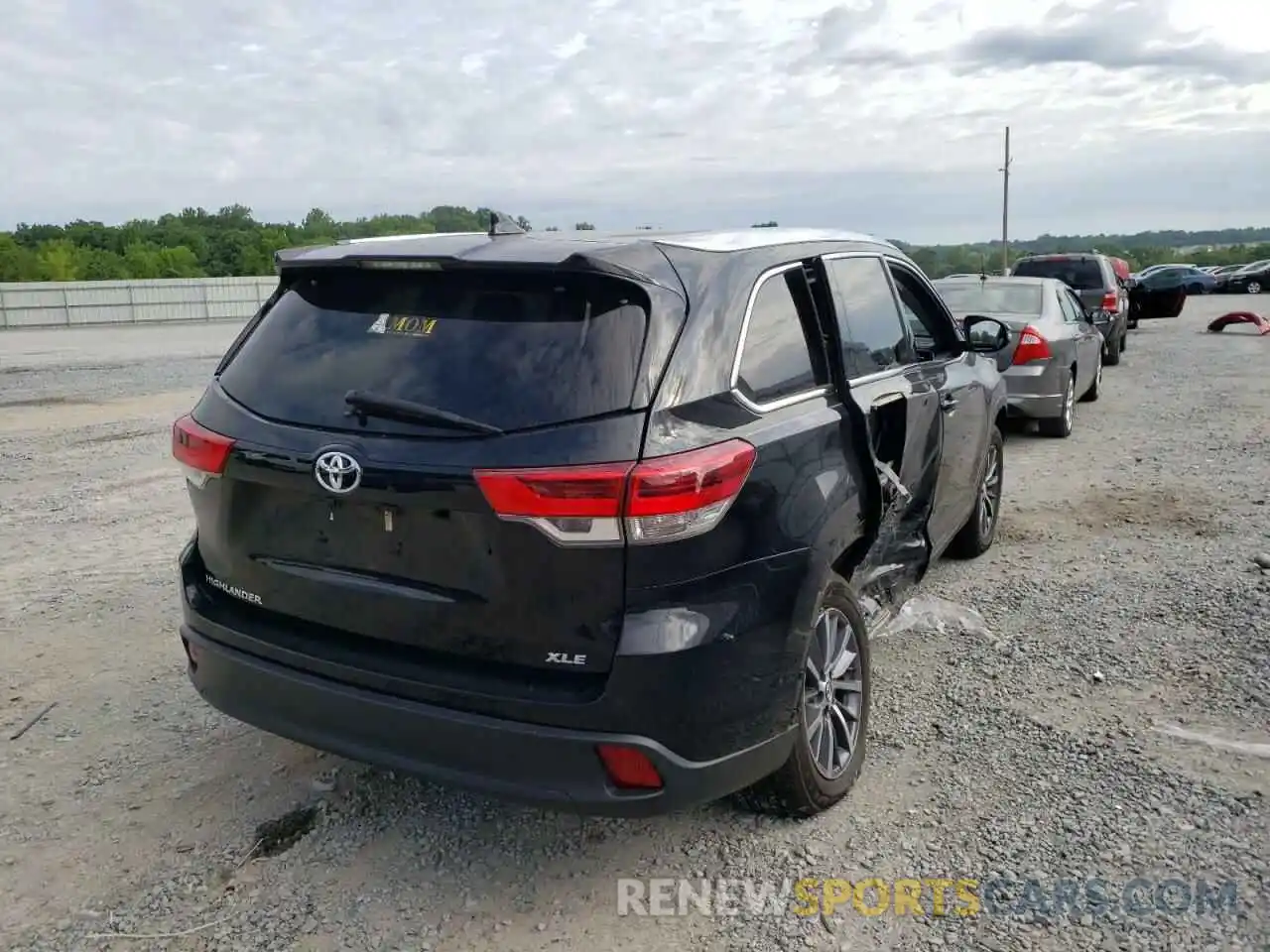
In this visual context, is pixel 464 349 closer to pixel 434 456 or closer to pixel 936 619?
pixel 434 456

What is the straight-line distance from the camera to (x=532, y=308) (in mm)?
2801

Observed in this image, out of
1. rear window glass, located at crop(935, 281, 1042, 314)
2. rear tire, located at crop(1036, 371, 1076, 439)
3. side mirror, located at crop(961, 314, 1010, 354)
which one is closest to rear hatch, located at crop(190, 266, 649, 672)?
side mirror, located at crop(961, 314, 1010, 354)

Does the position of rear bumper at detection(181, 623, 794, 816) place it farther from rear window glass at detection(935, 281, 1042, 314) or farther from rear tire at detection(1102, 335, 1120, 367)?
rear tire at detection(1102, 335, 1120, 367)

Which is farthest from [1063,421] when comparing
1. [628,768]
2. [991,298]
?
[628,768]

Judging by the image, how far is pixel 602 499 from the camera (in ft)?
8.33

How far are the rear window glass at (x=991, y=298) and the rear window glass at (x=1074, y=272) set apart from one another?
19.2ft

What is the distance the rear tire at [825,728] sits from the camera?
318cm

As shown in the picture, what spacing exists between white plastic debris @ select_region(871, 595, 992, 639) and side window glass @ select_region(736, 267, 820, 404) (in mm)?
1949

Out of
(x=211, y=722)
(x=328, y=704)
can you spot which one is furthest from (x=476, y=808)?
(x=211, y=722)

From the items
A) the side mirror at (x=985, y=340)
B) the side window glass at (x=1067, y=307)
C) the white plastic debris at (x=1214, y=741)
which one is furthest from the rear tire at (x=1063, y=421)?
the white plastic debris at (x=1214, y=741)

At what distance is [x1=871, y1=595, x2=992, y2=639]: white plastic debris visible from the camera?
5.00 m

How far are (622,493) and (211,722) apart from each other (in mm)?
2383

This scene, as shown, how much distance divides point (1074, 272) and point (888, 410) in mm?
14499

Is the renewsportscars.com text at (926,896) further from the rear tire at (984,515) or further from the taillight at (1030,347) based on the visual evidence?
the taillight at (1030,347)
